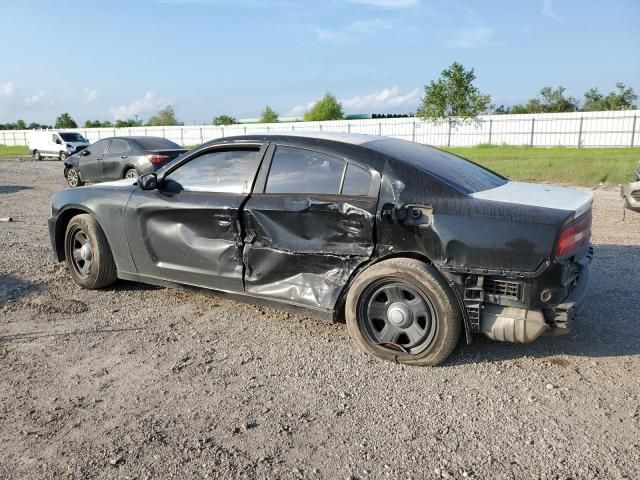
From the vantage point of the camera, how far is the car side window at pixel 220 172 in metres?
4.30

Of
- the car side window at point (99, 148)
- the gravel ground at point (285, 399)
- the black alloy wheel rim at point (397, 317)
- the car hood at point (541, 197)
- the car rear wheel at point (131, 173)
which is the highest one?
the car side window at point (99, 148)

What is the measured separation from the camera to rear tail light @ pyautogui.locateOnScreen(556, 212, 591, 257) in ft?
10.7

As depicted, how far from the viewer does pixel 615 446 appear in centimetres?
272

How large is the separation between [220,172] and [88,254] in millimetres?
1759

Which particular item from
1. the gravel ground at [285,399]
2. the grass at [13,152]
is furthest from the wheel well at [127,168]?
the grass at [13,152]

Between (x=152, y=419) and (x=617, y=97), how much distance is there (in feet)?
217

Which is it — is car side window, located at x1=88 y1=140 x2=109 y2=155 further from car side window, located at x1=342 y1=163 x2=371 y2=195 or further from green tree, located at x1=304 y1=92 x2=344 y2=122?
green tree, located at x1=304 y1=92 x2=344 y2=122

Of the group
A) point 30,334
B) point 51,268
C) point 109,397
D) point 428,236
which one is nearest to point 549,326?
point 428,236

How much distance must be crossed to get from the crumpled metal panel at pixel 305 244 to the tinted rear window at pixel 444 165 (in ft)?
1.57

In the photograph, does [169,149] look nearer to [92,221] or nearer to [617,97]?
[92,221]

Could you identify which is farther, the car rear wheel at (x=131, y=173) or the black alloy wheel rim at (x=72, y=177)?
the black alloy wheel rim at (x=72, y=177)

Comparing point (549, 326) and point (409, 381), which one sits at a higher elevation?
point (549, 326)

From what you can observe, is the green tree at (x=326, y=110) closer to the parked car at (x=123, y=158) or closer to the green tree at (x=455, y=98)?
the green tree at (x=455, y=98)

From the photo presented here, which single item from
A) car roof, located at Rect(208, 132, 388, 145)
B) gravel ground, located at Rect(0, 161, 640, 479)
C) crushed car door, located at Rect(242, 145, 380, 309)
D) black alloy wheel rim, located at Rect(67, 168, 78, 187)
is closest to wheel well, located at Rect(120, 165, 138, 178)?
black alloy wheel rim, located at Rect(67, 168, 78, 187)
